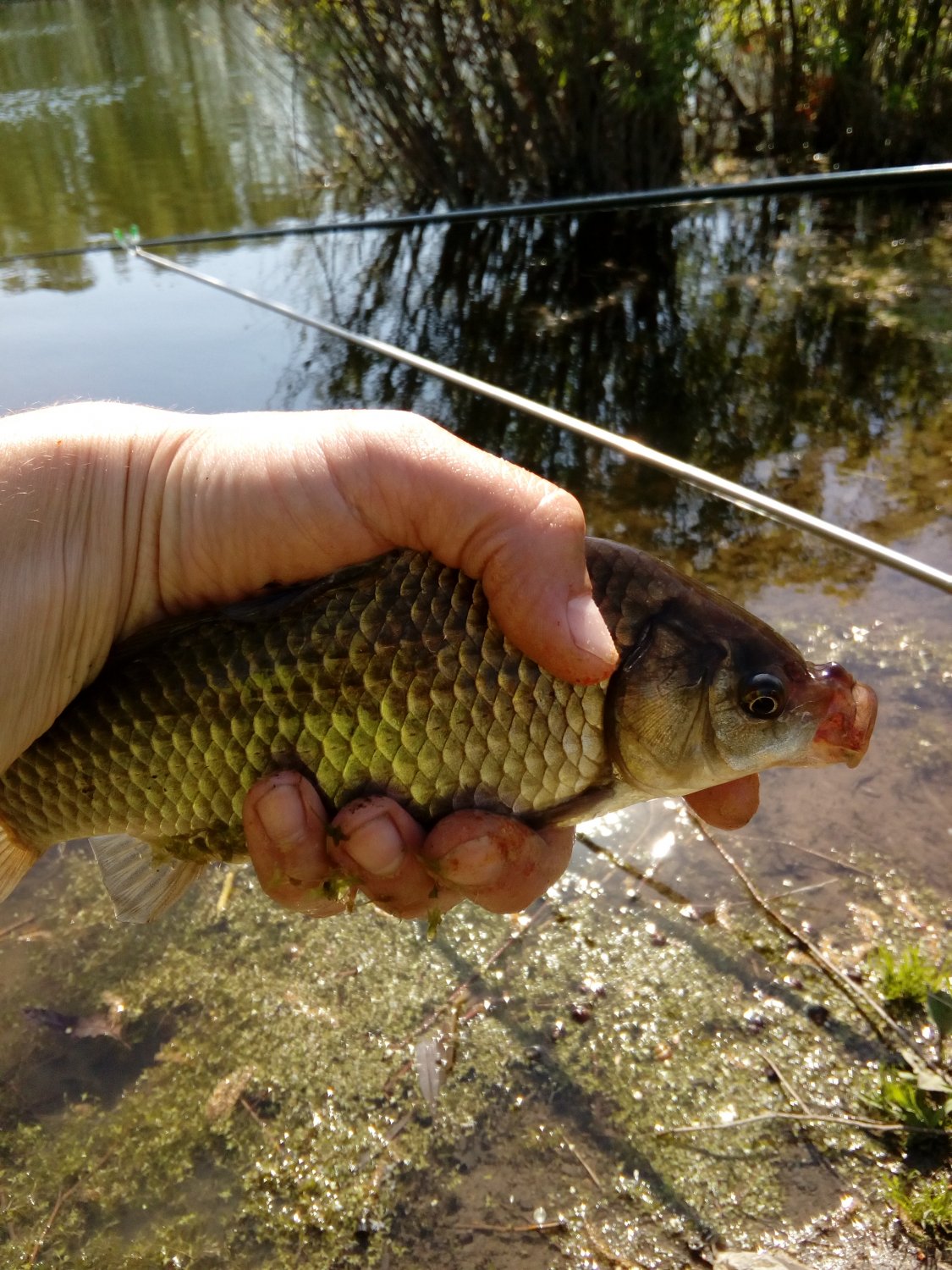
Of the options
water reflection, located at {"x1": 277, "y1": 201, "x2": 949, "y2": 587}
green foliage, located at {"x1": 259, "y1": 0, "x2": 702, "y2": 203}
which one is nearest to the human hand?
water reflection, located at {"x1": 277, "y1": 201, "x2": 949, "y2": 587}

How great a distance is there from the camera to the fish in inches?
69.9

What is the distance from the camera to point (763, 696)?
5.94ft

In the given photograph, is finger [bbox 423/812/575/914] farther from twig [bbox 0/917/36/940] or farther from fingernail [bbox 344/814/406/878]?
twig [bbox 0/917/36/940]

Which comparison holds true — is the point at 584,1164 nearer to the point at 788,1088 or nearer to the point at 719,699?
the point at 788,1088

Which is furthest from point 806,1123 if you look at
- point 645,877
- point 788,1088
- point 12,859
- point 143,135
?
point 143,135

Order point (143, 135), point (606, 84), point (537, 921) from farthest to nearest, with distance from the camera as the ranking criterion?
1. point (143, 135)
2. point (606, 84)
3. point (537, 921)

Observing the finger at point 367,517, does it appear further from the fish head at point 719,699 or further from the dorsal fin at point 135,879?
the dorsal fin at point 135,879

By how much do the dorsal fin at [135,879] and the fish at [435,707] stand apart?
0.90 feet

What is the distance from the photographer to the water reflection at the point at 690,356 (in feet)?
16.4

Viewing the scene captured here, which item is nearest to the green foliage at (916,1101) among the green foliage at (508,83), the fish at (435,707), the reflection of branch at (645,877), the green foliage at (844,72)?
the reflection of branch at (645,877)

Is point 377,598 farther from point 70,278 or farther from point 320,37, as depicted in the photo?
point 320,37

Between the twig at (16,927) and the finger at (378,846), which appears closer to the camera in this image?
the finger at (378,846)

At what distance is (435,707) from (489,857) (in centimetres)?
35

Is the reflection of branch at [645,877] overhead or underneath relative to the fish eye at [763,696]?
underneath
